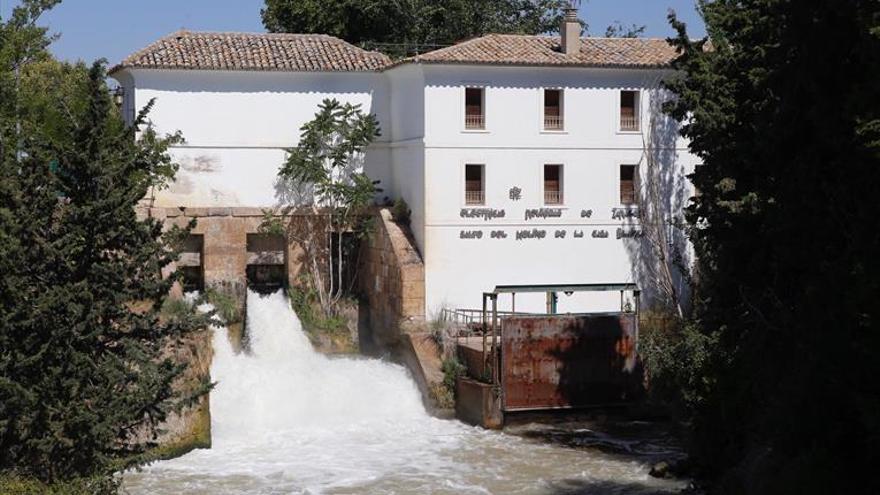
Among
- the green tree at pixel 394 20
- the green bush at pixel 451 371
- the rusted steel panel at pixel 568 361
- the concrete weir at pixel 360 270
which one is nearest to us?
the rusted steel panel at pixel 568 361

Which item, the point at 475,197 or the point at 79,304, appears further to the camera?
the point at 475,197

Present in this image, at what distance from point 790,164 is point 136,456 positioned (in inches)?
396

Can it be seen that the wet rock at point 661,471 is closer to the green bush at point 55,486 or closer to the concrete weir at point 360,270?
the concrete weir at point 360,270

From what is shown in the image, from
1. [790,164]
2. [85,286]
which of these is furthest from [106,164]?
[790,164]

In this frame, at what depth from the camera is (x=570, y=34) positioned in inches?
1433

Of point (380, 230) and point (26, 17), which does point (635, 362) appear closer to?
point (380, 230)

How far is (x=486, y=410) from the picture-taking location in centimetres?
3170

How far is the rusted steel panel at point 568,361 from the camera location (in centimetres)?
3231

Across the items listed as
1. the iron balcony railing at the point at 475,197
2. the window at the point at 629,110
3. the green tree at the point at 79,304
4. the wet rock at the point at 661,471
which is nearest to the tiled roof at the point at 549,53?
the window at the point at 629,110

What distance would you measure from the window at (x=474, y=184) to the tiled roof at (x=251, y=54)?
4.25 m

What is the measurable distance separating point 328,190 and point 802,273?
19187 mm

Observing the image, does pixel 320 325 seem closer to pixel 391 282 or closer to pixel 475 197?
pixel 391 282

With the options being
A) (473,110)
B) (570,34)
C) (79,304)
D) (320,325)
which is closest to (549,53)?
(570,34)

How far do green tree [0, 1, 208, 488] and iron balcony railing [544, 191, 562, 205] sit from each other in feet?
57.1
